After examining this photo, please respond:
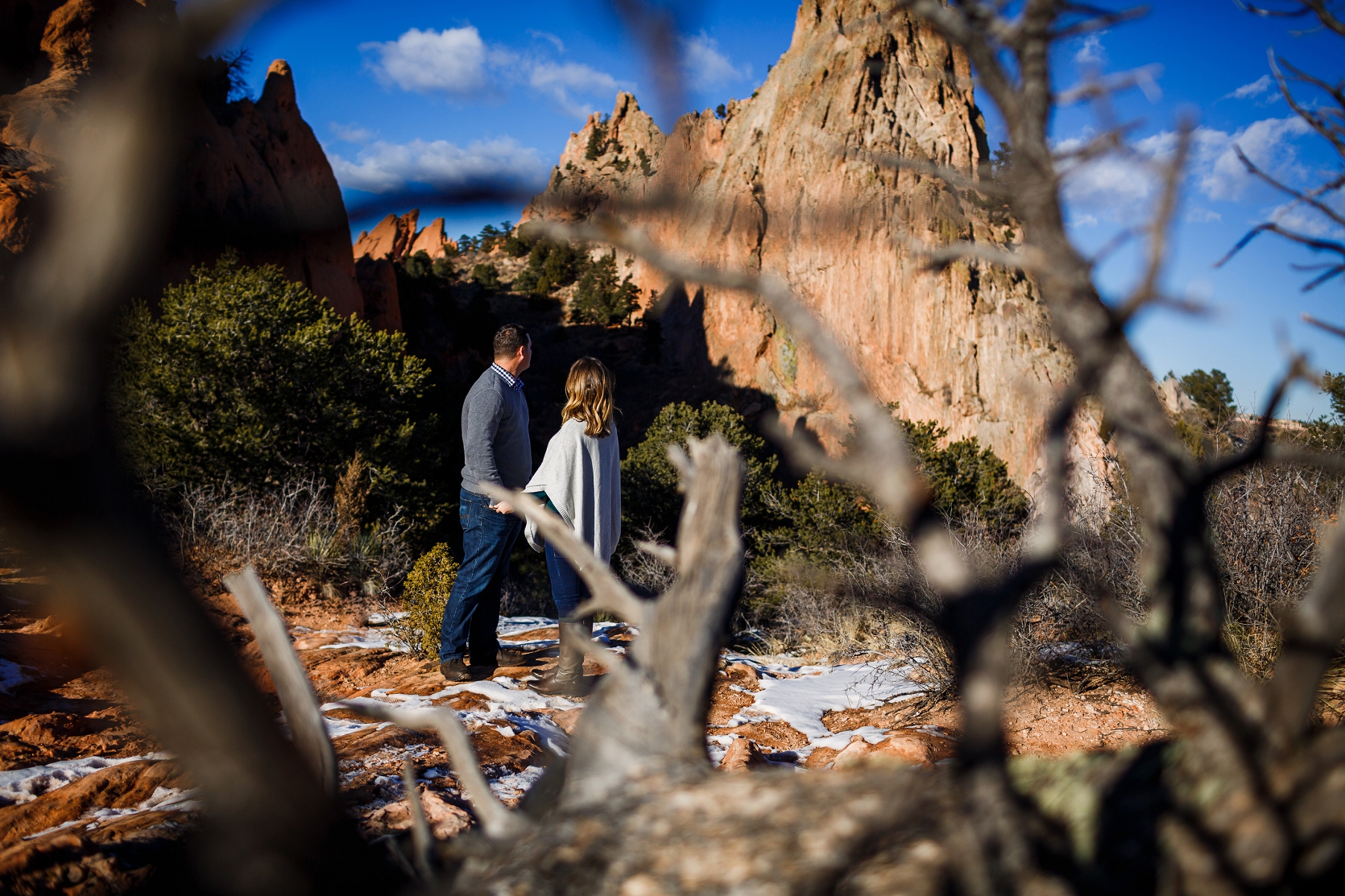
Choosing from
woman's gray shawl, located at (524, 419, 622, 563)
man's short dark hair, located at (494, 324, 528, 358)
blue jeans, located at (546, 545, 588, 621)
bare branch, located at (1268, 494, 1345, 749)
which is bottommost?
blue jeans, located at (546, 545, 588, 621)

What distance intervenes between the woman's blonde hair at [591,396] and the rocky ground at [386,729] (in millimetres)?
1177

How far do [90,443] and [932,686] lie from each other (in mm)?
3861

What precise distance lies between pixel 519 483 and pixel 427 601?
3.35 ft

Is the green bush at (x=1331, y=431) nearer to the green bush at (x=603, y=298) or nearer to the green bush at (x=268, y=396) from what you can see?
the green bush at (x=268, y=396)

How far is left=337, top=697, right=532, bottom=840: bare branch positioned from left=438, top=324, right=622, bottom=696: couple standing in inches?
73.4

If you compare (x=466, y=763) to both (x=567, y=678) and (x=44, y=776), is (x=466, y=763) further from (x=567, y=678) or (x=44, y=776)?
(x=567, y=678)

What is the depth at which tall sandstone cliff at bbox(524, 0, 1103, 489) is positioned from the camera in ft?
2.65

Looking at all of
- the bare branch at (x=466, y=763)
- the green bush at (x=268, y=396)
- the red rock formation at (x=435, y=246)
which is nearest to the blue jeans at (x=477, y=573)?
the bare branch at (x=466, y=763)

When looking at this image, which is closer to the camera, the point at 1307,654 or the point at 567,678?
the point at 1307,654

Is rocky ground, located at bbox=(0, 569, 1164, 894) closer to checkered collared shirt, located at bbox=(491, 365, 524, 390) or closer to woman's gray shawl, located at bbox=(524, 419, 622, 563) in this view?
woman's gray shawl, located at bbox=(524, 419, 622, 563)

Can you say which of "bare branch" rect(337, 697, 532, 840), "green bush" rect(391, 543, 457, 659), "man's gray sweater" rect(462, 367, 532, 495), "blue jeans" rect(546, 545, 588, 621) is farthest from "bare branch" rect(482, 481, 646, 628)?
"green bush" rect(391, 543, 457, 659)

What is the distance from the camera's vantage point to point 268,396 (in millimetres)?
10969

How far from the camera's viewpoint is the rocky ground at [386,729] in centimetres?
155

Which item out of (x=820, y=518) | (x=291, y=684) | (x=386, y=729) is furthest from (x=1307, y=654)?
(x=820, y=518)
